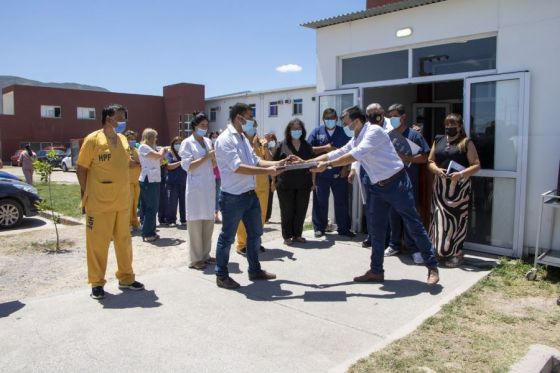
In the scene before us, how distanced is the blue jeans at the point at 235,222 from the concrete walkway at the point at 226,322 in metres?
0.34

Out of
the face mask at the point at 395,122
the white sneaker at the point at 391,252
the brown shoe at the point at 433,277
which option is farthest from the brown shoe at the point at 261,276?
the face mask at the point at 395,122

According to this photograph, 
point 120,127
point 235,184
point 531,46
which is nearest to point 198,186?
point 235,184

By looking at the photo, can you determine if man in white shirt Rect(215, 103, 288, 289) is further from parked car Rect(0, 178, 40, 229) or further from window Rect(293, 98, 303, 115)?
window Rect(293, 98, 303, 115)

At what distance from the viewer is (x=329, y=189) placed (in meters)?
7.71

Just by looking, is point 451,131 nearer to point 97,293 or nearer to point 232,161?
point 232,161

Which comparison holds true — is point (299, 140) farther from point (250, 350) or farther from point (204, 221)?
point (250, 350)

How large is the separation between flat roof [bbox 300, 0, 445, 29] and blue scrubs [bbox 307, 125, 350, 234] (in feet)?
5.96

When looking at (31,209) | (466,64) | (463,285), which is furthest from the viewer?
(31,209)

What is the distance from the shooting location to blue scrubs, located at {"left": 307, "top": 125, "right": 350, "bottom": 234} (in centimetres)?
756

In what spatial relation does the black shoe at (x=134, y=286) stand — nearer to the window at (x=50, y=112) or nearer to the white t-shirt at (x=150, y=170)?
the white t-shirt at (x=150, y=170)

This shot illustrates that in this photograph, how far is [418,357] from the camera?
3525mm

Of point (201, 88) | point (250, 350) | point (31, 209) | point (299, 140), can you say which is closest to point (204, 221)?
point (299, 140)

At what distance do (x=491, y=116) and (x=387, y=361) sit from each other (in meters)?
4.27

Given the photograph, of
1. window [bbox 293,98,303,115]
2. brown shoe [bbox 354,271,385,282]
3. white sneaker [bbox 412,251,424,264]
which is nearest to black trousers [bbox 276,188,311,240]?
white sneaker [bbox 412,251,424,264]
